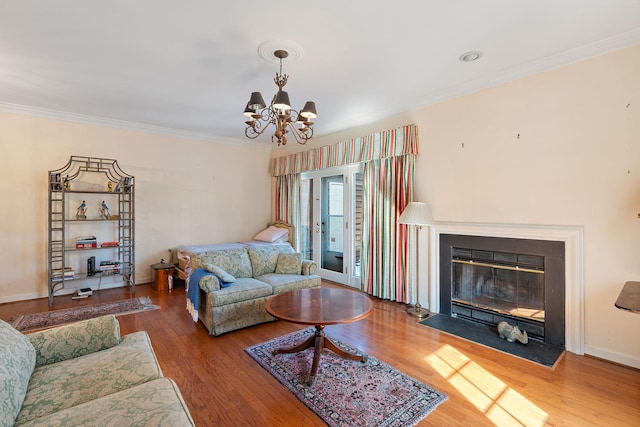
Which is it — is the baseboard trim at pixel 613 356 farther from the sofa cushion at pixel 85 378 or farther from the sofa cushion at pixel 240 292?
the sofa cushion at pixel 85 378

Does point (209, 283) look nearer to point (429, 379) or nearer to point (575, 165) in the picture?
point (429, 379)

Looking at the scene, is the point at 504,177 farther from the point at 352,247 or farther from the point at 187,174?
the point at 187,174

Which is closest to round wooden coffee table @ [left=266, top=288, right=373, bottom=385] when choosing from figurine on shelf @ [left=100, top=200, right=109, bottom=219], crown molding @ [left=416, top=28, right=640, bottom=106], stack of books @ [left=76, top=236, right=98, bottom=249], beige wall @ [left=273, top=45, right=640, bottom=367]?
beige wall @ [left=273, top=45, right=640, bottom=367]

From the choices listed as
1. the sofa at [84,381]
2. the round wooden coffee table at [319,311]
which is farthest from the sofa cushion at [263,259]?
the sofa at [84,381]

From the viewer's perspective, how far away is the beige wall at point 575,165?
98.9 inches

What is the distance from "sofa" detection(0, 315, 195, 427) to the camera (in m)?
1.22

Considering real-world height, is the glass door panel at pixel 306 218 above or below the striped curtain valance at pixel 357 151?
below

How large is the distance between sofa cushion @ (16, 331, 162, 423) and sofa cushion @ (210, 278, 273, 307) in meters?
1.24

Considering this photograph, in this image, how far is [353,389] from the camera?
2.21 metres

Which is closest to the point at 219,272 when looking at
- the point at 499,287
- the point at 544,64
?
the point at 499,287

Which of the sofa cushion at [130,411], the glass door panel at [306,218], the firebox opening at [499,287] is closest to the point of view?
the sofa cushion at [130,411]

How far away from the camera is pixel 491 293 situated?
339cm

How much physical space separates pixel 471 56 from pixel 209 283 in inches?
134

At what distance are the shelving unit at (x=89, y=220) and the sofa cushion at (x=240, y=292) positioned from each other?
2321mm
